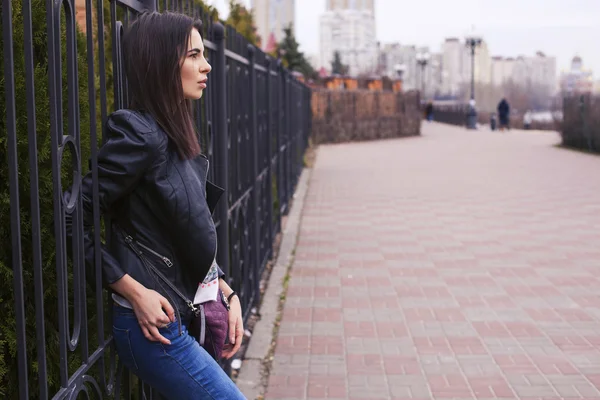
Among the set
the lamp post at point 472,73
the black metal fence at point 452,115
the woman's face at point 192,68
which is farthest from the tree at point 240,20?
the black metal fence at point 452,115

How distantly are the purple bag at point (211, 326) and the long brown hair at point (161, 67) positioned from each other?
44 centimetres

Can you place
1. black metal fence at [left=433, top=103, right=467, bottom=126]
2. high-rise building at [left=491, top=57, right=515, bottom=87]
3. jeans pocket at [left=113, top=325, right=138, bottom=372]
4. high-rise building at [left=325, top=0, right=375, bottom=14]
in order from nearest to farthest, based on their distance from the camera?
jeans pocket at [left=113, top=325, right=138, bottom=372] < black metal fence at [left=433, top=103, right=467, bottom=126] < high-rise building at [left=325, top=0, right=375, bottom=14] < high-rise building at [left=491, top=57, right=515, bottom=87]

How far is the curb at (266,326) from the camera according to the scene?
4.88m

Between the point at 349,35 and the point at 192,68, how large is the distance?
102 meters

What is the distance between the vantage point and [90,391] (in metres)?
2.53

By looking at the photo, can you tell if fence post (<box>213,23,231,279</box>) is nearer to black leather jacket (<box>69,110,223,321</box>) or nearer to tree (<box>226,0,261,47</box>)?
black leather jacket (<box>69,110,223,321</box>)

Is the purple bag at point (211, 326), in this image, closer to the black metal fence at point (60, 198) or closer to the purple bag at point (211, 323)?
the purple bag at point (211, 323)

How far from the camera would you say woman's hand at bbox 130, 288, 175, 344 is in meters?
2.27

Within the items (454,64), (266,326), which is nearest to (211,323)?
(266,326)

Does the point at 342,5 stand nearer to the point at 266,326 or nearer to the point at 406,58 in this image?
the point at 406,58

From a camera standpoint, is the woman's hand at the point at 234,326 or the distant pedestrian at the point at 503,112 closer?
the woman's hand at the point at 234,326

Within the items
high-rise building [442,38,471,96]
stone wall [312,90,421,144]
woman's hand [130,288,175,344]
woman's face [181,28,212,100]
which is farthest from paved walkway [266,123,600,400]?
high-rise building [442,38,471,96]

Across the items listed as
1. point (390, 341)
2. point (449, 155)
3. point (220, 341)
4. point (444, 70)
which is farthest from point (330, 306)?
point (444, 70)

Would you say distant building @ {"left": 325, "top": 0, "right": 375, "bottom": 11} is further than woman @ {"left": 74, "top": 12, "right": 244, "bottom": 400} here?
Yes
